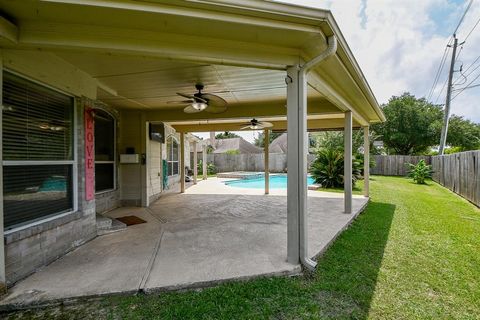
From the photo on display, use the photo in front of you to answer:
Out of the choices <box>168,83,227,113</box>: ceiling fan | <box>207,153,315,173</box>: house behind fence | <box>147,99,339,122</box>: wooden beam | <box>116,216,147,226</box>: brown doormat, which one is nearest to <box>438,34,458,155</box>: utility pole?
<box>207,153,315,173</box>: house behind fence

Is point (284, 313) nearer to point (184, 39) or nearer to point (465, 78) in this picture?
point (184, 39)

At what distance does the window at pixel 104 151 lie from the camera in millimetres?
5996

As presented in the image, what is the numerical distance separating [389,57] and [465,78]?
4.15 metres

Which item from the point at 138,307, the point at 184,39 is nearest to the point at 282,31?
the point at 184,39

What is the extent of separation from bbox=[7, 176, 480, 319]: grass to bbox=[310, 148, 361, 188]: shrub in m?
6.94

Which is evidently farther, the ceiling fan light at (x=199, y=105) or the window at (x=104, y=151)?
the window at (x=104, y=151)

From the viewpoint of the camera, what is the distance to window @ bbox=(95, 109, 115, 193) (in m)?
6.00

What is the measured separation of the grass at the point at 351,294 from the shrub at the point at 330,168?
694 cm

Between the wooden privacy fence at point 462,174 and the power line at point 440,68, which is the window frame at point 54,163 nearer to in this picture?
the wooden privacy fence at point 462,174

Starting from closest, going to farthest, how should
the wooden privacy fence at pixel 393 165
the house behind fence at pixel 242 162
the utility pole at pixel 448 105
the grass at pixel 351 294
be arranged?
the grass at pixel 351 294 < the utility pole at pixel 448 105 < the wooden privacy fence at pixel 393 165 < the house behind fence at pixel 242 162

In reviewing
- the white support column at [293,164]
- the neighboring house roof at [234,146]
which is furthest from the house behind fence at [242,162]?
the white support column at [293,164]

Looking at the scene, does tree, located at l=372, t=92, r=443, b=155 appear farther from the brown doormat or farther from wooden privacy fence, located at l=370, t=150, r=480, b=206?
the brown doormat

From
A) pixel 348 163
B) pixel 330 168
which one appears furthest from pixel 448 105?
pixel 348 163

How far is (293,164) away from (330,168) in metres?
8.84
